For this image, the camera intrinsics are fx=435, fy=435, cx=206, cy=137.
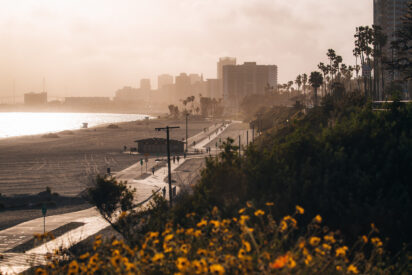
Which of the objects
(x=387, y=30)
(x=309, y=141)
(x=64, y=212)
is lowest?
(x=64, y=212)

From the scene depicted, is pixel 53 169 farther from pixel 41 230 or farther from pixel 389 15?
pixel 389 15

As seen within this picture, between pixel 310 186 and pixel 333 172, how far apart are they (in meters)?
1.13

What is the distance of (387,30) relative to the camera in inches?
6983

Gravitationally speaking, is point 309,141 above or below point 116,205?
→ above

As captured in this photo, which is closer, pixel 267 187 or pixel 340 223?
pixel 340 223

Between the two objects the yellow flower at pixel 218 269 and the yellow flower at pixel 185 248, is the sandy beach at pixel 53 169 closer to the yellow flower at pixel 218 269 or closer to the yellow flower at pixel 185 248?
the yellow flower at pixel 185 248

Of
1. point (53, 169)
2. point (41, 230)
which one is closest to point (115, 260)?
point (41, 230)

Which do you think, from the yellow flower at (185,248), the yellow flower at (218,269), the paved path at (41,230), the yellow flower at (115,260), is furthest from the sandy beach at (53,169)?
the yellow flower at (218,269)

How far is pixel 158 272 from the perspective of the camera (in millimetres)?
9109

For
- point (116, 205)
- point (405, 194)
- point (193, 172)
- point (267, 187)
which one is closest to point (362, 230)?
point (405, 194)

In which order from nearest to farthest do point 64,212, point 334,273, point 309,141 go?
point 334,273
point 309,141
point 64,212

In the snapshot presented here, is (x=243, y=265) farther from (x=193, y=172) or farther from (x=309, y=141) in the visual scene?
(x=193, y=172)

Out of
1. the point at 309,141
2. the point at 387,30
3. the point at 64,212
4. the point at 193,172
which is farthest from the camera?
the point at 387,30

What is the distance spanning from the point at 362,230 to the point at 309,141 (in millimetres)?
5636
